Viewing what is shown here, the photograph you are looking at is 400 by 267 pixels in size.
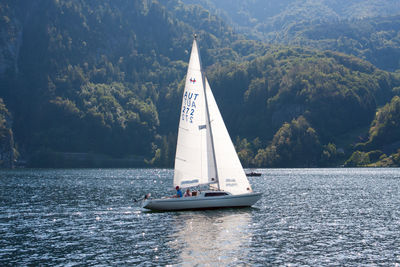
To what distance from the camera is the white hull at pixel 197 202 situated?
62.7 m

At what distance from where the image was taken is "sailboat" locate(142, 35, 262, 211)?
6262cm

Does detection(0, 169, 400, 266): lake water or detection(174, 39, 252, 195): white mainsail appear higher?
detection(174, 39, 252, 195): white mainsail

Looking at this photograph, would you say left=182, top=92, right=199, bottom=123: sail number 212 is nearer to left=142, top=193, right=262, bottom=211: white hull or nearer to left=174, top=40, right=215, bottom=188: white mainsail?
left=174, top=40, right=215, bottom=188: white mainsail

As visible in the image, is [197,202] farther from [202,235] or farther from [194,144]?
[202,235]

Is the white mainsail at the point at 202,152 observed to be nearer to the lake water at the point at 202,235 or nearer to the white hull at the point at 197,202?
the white hull at the point at 197,202

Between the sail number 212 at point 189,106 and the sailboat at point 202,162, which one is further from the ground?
the sail number 212 at point 189,106

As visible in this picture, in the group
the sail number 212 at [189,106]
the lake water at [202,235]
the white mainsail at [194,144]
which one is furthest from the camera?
the white mainsail at [194,144]

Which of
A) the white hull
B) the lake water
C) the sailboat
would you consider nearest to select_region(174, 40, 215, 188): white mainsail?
the sailboat

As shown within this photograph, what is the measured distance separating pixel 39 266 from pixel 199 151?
2959 centimetres

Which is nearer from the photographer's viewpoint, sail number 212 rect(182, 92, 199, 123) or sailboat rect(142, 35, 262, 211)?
sail number 212 rect(182, 92, 199, 123)

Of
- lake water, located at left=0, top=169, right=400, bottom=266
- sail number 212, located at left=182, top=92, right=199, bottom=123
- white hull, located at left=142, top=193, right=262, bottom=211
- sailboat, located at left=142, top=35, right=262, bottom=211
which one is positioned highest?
sail number 212, located at left=182, top=92, right=199, bottom=123

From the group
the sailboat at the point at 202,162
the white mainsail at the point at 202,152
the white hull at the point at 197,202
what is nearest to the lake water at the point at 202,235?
the white hull at the point at 197,202

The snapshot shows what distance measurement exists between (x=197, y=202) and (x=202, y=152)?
6.07 meters

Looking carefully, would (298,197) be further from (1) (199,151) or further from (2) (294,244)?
(2) (294,244)
